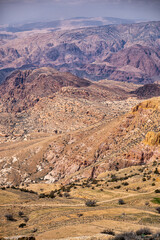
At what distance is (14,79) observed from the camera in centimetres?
19175

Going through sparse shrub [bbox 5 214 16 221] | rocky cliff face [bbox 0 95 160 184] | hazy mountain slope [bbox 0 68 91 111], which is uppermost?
hazy mountain slope [bbox 0 68 91 111]

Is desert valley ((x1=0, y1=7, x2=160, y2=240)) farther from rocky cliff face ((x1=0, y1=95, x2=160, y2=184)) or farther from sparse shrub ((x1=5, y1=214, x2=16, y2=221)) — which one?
rocky cliff face ((x1=0, y1=95, x2=160, y2=184))

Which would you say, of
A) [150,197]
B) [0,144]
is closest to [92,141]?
[150,197]

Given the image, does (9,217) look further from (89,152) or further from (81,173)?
(89,152)

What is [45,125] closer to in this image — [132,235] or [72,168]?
[72,168]

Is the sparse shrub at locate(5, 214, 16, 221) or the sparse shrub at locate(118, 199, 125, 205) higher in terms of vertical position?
the sparse shrub at locate(5, 214, 16, 221)

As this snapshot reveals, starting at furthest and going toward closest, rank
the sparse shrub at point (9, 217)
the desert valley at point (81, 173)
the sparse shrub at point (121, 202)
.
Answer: the sparse shrub at point (121, 202), the sparse shrub at point (9, 217), the desert valley at point (81, 173)

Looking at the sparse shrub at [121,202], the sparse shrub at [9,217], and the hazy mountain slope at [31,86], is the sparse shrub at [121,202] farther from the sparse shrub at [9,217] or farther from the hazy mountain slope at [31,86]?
the hazy mountain slope at [31,86]

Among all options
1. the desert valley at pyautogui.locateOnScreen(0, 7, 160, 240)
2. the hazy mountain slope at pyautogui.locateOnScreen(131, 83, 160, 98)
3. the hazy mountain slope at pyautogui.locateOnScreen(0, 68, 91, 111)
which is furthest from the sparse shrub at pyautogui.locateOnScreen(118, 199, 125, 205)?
the hazy mountain slope at pyautogui.locateOnScreen(131, 83, 160, 98)

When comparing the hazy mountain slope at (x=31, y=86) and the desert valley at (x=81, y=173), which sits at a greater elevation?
the hazy mountain slope at (x=31, y=86)

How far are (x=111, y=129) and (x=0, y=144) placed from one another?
4204 centimetres

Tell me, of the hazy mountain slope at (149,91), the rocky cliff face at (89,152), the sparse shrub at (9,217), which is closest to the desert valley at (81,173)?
the sparse shrub at (9,217)

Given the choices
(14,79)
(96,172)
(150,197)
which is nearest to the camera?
(150,197)

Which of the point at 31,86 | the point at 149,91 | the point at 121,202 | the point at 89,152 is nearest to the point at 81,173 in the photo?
the point at 89,152
